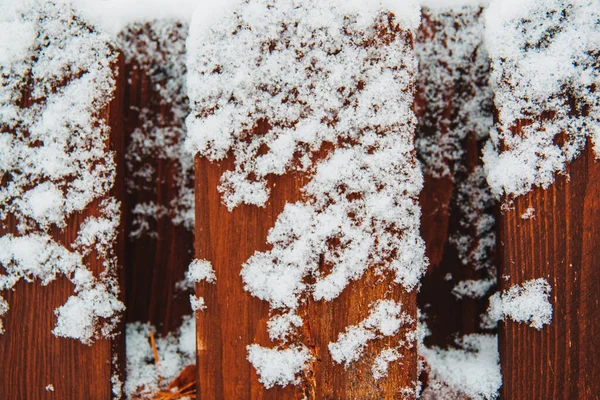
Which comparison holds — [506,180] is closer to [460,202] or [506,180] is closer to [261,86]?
[460,202]

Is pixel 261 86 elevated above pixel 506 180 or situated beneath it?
elevated above

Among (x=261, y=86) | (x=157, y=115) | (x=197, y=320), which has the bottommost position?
(x=197, y=320)

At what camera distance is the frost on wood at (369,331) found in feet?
2.90

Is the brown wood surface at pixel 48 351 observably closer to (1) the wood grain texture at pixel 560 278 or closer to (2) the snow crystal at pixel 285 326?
(2) the snow crystal at pixel 285 326

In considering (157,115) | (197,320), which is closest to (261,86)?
(157,115)

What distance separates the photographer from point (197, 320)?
3.00 ft

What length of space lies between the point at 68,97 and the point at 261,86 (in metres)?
0.42

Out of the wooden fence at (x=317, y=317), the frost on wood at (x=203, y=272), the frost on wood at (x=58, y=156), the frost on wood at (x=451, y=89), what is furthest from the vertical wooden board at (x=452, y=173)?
the frost on wood at (x=58, y=156)

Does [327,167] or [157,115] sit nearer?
[327,167]

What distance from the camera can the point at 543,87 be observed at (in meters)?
0.90

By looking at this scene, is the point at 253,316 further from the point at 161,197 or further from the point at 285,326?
the point at 161,197

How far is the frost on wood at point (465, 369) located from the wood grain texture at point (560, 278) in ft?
0.32

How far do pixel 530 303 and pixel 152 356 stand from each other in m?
0.87

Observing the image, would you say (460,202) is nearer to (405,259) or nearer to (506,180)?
(506,180)
